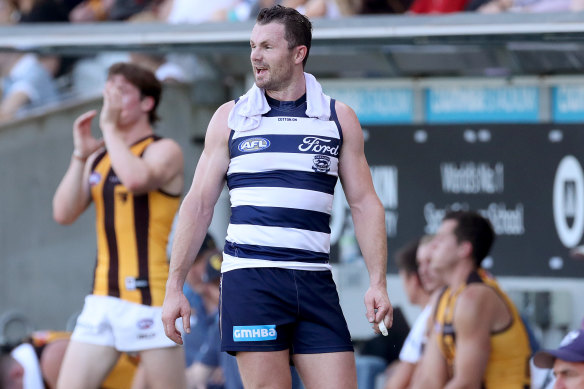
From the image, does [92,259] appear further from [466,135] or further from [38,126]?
[466,135]

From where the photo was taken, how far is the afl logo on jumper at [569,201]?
8555mm

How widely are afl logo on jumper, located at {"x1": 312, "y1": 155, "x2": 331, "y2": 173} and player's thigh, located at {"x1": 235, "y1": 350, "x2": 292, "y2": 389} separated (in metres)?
0.70

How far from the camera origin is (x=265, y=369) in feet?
14.0

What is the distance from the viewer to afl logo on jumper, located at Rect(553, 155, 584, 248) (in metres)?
8.55

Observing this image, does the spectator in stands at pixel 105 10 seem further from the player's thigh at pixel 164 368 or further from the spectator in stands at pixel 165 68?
the player's thigh at pixel 164 368

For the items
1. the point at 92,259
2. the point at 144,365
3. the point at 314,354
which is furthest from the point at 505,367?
the point at 92,259

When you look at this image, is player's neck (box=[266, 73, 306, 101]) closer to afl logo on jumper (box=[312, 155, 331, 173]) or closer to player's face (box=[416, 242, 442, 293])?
afl logo on jumper (box=[312, 155, 331, 173])

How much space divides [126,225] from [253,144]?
182 centimetres

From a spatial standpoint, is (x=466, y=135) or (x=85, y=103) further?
(x=85, y=103)

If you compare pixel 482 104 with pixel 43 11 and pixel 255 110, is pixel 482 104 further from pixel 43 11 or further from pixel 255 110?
pixel 43 11

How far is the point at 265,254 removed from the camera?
4.30 m

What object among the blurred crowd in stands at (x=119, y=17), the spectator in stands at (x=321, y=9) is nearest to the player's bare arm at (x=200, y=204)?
the blurred crowd in stands at (x=119, y=17)

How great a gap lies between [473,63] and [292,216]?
15.4 feet

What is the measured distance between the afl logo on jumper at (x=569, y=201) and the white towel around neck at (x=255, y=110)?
4559 mm
